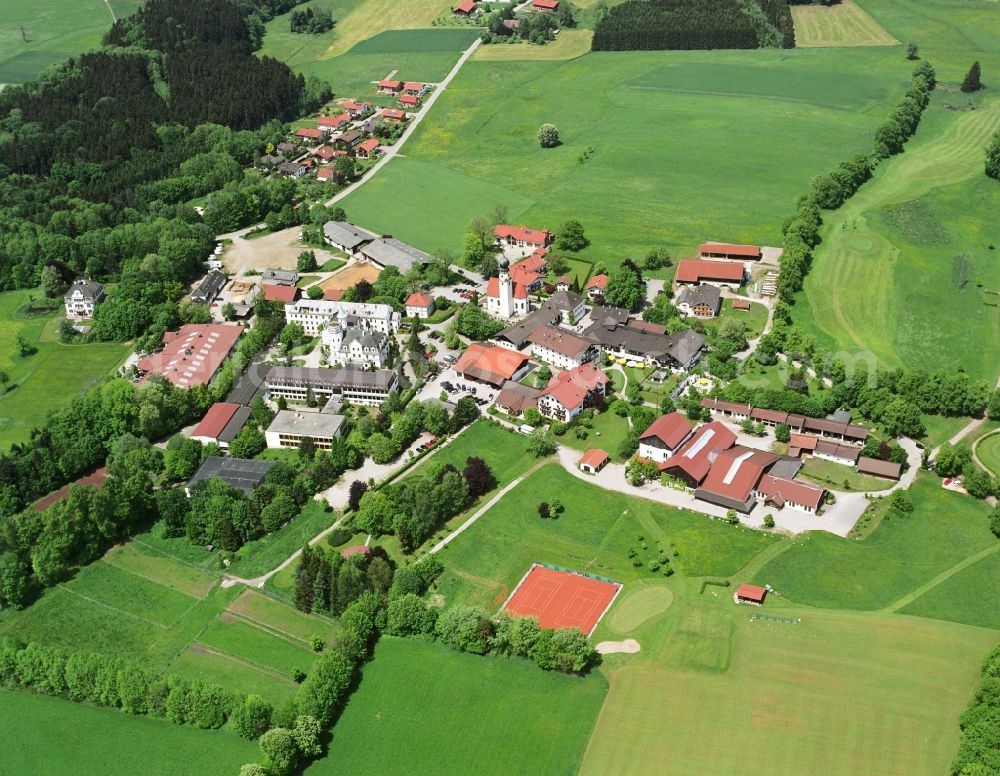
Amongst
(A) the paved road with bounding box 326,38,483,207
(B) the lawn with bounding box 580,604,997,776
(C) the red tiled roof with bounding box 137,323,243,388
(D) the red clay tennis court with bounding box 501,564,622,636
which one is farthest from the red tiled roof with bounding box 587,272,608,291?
(B) the lawn with bounding box 580,604,997,776

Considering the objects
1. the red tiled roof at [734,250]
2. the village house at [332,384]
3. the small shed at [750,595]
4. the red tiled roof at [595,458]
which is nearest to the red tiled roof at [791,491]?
the small shed at [750,595]

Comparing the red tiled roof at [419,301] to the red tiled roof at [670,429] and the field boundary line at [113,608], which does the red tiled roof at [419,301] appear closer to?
the red tiled roof at [670,429]

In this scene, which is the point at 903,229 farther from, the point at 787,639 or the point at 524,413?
the point at 787,639

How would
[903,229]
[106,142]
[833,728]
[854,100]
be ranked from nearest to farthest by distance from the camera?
[833,728] → [903,229] → [106,142] → [854,100]

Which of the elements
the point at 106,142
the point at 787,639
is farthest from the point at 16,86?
the point at 787,639

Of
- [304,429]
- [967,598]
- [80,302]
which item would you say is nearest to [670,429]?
[967,598]

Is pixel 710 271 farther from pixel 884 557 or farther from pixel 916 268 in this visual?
pixel 884 557
